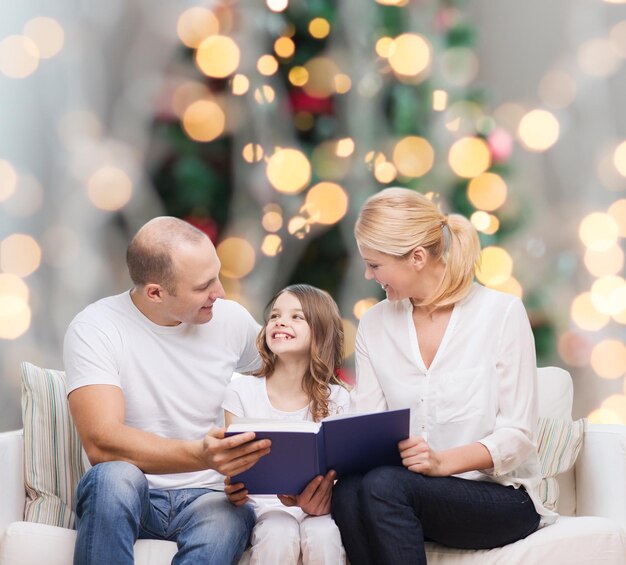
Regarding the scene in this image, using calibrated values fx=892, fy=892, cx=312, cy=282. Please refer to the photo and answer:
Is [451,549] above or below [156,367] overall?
below

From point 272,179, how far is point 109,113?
2.03 feet

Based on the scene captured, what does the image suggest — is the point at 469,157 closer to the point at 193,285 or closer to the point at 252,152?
the point at 252,152

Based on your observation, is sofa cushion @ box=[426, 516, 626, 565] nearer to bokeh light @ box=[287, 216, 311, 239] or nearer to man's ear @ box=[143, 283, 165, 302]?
man's ear @ box=[143, 283, 165, 302]

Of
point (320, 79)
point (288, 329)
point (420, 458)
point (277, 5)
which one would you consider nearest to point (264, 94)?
point (320, 79)

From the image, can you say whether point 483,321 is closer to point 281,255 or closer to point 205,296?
point 205,296

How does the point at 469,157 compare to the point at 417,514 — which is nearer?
the point at 417,514

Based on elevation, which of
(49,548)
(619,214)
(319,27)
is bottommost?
(49,548)

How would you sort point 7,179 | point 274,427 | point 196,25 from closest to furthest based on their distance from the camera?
point 274,427, point 7,179, point 196,25

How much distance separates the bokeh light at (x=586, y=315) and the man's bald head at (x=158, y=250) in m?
1.50

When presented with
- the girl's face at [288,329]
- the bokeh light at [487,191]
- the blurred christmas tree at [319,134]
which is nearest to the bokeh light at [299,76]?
the blurred christmas tree at [319,134]

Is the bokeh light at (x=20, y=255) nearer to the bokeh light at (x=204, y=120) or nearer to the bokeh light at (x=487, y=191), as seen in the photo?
the bokeh light at (x=204, y=120)

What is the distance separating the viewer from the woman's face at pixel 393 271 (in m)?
1.84

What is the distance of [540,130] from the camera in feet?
10.1

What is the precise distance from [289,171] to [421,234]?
124 centimetres
